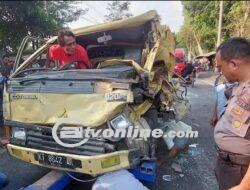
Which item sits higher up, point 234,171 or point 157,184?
point 234,171

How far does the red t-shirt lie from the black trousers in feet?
9.38

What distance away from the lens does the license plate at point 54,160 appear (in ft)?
12.1

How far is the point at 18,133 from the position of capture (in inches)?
162

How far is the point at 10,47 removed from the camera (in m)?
16.0

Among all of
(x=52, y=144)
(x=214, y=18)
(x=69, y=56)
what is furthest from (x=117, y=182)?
(x=214, y=18)

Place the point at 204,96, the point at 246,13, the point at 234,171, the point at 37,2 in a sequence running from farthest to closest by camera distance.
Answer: the point at 246,13 < the point at 37,2 < the point at 204,96 < the point at 234,171

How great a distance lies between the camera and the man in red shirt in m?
5.05

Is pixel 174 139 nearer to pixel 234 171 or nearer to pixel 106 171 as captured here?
pixel 106 171

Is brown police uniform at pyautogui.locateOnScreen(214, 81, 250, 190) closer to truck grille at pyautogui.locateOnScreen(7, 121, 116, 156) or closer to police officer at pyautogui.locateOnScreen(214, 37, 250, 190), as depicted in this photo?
police officer at pyautogui.locateOnScreen(214, 37, 250, 190)

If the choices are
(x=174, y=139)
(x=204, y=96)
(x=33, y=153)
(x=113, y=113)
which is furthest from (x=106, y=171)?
(x=204, y=96)

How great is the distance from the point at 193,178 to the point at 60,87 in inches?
86.6

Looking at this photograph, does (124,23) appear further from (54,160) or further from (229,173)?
(229,173)

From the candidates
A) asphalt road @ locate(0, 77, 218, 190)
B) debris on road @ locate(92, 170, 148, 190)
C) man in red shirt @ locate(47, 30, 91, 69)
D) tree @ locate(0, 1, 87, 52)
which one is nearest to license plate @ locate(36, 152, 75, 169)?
debris on road @ locate(92, 170, 148, 190)

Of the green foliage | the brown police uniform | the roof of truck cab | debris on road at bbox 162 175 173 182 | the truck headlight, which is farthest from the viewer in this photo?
the green foliage
